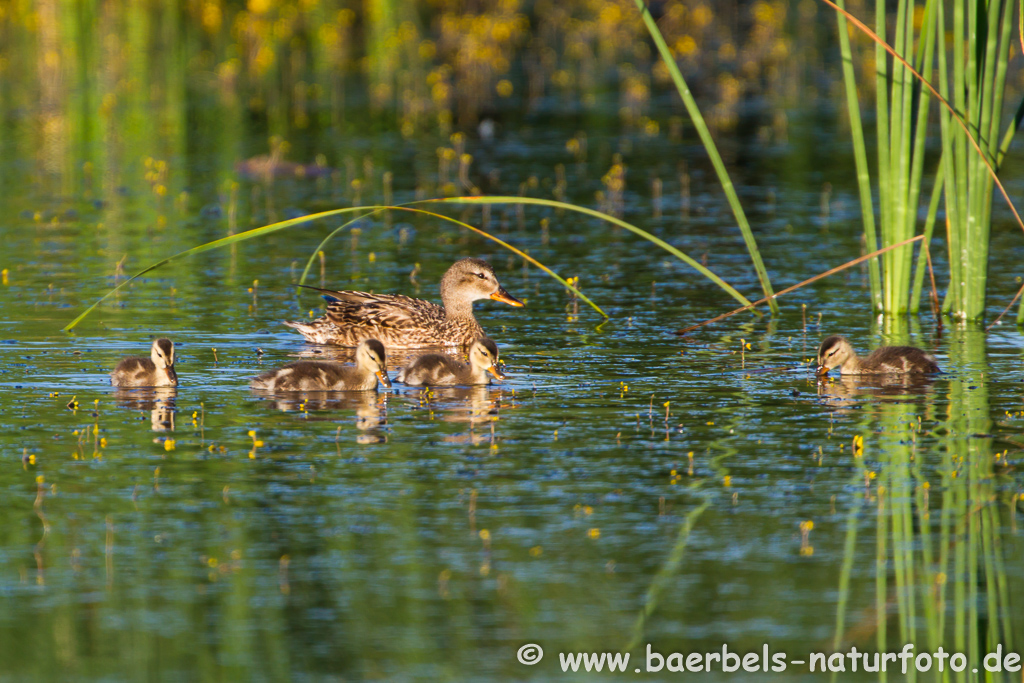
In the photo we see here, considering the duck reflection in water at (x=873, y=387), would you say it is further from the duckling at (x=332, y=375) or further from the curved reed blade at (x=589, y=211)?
the duckling at (x=332, y=375)

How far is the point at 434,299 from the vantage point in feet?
54.7

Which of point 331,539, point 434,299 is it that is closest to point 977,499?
point 331,539

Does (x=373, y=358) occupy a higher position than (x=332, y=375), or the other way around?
(x=373, y=358)

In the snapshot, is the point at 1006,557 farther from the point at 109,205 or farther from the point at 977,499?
the point at 109,205

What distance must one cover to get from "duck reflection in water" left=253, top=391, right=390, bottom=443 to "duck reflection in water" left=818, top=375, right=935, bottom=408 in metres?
3.34

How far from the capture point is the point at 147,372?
12.0 metres

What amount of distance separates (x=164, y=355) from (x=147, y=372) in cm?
24

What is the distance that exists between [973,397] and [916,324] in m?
3.22

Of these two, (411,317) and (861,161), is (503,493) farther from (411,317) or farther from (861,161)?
(861,161)

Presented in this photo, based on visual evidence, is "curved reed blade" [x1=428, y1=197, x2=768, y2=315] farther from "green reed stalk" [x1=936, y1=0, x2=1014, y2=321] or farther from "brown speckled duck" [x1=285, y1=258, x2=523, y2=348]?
"green reed stalk" [x1=936, y1=0, x2=1014, y2=321]

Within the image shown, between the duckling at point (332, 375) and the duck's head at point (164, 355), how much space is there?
0.61m

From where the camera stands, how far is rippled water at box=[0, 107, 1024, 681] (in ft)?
23.6

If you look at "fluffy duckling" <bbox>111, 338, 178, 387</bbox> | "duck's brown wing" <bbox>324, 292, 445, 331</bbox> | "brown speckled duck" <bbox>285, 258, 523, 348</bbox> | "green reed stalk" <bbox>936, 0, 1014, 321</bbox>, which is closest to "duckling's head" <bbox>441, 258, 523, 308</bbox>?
"brown speckled duck" <bbox>285, 258, 523, 348</bbox>

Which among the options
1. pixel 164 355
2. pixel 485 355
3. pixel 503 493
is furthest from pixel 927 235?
pixel 164 355
